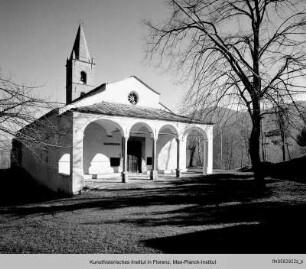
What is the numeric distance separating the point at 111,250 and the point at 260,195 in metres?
7.21

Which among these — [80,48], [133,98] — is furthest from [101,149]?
[80,48]

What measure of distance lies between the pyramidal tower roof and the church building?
35.1 feet

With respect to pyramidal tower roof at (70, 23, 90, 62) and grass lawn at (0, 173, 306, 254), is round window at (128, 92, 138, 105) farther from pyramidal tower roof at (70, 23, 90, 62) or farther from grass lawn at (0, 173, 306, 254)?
pyramidal tower roof at (70, 23, 90, 62)

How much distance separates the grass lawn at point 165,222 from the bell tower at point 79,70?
17711 millimetres

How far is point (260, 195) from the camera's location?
31.8 ft

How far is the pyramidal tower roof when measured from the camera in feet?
88.9

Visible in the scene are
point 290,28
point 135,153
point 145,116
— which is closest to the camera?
point 290,28

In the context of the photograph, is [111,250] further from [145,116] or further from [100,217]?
[145,116]

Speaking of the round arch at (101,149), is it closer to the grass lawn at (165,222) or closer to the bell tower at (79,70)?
the grass lawn at (165,222)

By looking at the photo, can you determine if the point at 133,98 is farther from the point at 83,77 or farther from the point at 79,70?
the point at 83,77

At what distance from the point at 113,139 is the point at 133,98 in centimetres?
384

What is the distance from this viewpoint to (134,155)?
19219 millimetres

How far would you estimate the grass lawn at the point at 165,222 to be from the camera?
533cm

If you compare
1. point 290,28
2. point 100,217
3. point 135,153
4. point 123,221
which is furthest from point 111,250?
point 135,153
